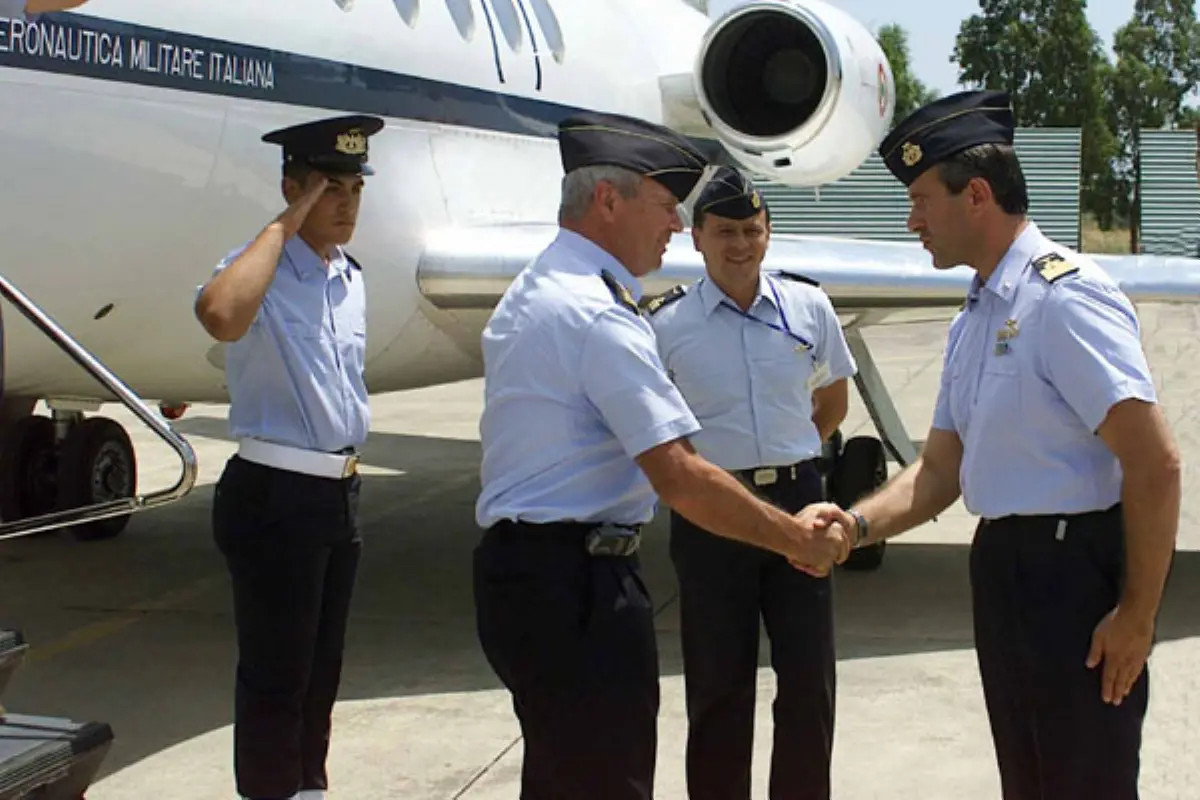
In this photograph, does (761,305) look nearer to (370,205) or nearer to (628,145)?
(628,145)

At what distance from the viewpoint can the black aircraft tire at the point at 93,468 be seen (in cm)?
870

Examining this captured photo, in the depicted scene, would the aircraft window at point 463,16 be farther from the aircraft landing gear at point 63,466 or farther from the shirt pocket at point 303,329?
the shirt pocket at point 303,329

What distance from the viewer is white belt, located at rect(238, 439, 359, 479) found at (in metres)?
4.21

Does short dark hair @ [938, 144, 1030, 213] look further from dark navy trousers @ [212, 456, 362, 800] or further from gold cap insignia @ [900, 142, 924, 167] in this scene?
dark navy trousers @ [212, 456, 362, 800]

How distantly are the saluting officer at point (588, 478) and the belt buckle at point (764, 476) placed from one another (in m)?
1.06

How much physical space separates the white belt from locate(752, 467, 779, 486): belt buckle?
3.56 feet

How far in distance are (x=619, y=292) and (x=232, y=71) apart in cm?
316

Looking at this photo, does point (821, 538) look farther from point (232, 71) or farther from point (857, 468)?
point (857, 468)

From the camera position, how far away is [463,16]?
735cm

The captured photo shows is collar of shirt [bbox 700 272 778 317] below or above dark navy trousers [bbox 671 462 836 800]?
above

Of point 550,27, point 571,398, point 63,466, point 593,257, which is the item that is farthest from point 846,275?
point 571,398

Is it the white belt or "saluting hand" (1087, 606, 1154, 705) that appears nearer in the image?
"saluting hand" (1087, 606, 1154, 705)

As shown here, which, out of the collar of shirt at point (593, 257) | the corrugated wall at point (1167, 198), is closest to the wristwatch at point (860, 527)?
the collar of shirt at point (593, 257)

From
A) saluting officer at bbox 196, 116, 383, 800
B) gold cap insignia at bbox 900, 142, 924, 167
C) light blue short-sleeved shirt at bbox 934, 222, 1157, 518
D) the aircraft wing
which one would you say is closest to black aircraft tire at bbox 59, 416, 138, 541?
the aircraft wing
